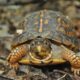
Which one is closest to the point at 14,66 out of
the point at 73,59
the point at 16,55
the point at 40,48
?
the point at 16,55

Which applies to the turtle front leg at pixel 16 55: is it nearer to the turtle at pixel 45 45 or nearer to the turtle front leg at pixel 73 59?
the turtle at pixel 45 45

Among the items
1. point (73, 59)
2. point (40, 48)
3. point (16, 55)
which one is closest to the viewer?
point (40, 48)

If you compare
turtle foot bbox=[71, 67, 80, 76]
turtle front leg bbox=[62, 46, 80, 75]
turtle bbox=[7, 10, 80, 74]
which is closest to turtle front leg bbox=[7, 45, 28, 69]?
turtle bbox=[7, 10, 80, 74]

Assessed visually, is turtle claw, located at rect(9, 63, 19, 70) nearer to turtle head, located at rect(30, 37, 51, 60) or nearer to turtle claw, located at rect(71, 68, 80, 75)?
turtle head, located at rect(30, 37, 51, 60)

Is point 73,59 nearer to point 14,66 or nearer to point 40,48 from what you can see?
point 40,48

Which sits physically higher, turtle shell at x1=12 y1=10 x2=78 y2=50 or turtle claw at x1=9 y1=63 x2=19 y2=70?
turtle shell at x1=12 y1=10 x2=78 y2=50

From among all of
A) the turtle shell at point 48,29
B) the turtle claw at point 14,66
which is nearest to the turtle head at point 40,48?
the turtle shell at point 48,29

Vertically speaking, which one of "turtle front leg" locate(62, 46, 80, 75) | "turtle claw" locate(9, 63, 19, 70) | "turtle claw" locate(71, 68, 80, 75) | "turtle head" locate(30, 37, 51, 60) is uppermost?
"turtle head" locate(30, 37, 51, 60)

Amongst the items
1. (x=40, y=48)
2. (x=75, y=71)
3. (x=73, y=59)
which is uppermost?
(x=40, y=48)
